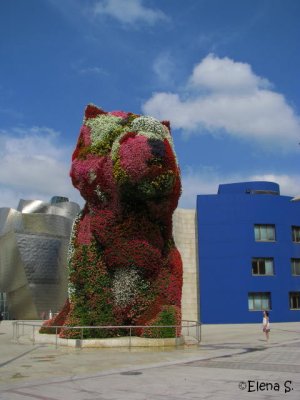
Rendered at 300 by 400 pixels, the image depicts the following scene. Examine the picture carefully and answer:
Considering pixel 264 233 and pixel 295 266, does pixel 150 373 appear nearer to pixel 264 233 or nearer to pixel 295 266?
pixel 264 233

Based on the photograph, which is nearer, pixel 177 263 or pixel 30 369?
pixel 30 369

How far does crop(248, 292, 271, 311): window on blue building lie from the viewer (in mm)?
35219

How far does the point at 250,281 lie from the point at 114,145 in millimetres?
23003

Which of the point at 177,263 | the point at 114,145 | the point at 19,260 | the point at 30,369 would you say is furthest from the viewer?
the point at 19,260

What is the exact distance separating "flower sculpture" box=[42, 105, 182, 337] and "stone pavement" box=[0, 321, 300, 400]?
4.74 ft

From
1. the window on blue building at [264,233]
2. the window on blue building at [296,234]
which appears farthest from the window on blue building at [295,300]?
the window on blue building at [264,233]

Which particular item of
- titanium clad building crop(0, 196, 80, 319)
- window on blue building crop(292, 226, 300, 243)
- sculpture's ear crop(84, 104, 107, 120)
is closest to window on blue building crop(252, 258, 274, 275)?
window on blue building crop(292, 226, 300, 243)

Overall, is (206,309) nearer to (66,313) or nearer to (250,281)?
(250,281)

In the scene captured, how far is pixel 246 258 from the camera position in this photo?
1398 inches

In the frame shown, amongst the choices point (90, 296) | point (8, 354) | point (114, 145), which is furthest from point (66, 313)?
point (114, 145)

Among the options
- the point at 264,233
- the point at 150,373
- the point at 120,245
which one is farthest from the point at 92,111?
the point at 264,233

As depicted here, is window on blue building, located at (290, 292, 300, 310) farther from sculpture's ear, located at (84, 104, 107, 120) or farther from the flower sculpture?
sculpture's ear, located at (84, 104, 107, 120)

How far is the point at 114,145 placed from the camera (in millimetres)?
15281

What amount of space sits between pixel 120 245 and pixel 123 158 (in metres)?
2.90
